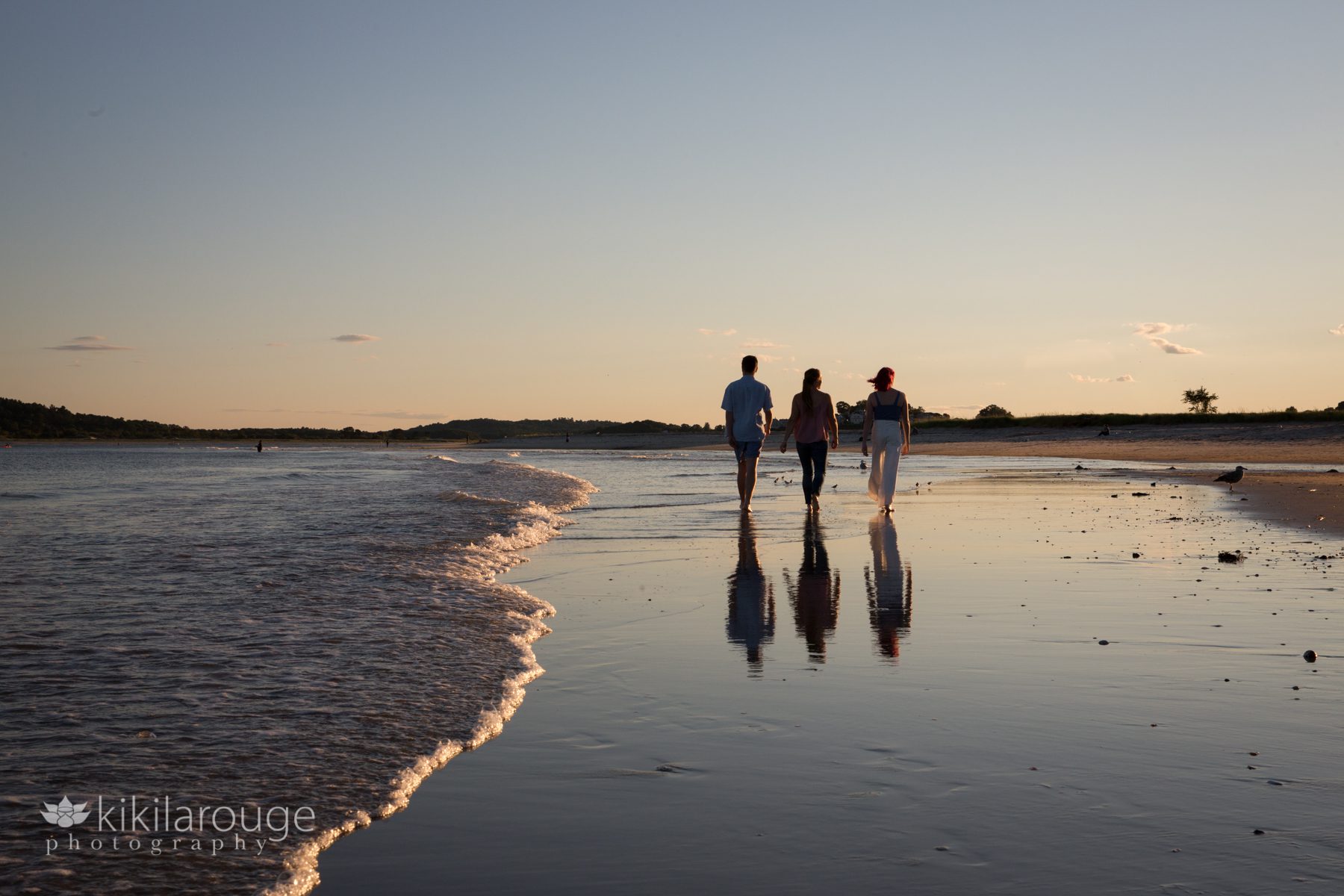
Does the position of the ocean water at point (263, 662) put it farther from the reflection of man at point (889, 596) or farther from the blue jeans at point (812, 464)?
the blue jeans at point (812, 464)

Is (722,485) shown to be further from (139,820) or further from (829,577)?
(139,820)

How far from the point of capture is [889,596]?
7.95m

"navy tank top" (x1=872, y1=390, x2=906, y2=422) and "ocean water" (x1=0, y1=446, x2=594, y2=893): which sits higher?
"navy tank top" (x1=872, y1=390, x2=906, y2=422)

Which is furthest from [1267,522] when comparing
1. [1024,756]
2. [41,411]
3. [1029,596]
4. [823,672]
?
[41,411]

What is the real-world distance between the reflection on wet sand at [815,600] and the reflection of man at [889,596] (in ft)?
0.92

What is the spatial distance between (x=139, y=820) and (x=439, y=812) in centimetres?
101

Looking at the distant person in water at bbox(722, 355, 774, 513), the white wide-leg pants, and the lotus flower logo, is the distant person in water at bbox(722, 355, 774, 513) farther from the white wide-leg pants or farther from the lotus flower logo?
the lotus flower logo

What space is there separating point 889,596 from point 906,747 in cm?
397

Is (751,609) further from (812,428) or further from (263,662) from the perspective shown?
(812,428)

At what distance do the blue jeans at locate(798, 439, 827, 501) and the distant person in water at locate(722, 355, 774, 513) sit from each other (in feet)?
2.37

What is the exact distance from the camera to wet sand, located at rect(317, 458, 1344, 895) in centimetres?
302

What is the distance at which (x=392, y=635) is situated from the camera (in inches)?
260

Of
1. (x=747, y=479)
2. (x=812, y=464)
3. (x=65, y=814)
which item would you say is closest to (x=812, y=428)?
(x=812, y=464)

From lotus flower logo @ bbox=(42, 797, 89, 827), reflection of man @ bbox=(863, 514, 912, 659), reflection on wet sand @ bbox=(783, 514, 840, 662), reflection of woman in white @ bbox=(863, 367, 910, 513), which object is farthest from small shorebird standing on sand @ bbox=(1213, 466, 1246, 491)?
lotus flower logo @ bbox=(42, 797, 89, 827)
